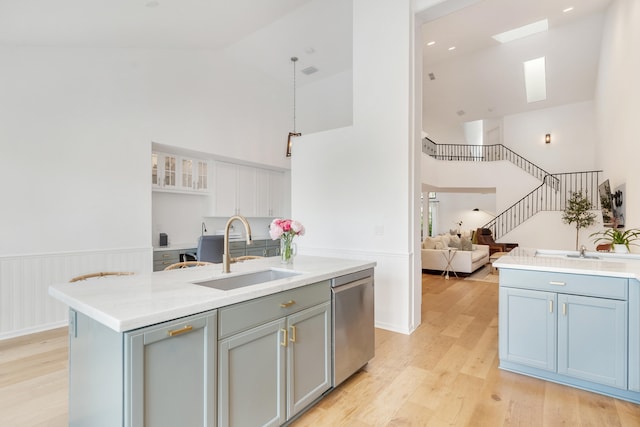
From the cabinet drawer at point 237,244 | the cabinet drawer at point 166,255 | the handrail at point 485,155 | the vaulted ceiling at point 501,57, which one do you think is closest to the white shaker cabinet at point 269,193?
the cabinet drawer at point 237,244

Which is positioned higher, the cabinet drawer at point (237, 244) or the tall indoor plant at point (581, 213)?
the tall indoor plant at point (581, 213)

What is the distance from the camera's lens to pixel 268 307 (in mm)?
1788

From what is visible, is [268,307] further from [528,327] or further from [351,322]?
[528,327]

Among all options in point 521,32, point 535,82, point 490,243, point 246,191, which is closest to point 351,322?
point 246,191

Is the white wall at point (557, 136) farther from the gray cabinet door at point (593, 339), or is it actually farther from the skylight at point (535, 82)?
the gray cabinet door at point (593, 339)

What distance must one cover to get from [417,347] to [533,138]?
1051cm

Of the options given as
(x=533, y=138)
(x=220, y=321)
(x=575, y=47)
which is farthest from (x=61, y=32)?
(x=533, y=138)

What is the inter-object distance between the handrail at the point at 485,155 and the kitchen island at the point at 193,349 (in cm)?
946

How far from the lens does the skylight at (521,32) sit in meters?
7.02

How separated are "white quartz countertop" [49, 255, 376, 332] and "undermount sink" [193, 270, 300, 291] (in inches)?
1.3

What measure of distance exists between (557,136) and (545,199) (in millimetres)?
2414

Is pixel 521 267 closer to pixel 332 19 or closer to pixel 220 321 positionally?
pixel 220 321

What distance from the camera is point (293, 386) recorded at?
1946mm

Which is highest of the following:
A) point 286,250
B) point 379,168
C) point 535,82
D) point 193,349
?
point 535,82
